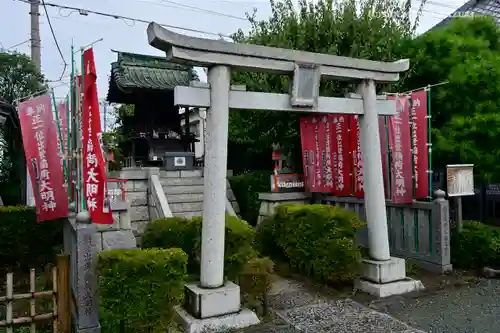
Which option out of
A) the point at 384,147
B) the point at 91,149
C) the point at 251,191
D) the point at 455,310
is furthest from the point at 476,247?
the point at 91,149

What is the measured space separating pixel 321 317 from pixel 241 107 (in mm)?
3400

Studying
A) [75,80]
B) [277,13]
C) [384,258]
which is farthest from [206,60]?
[277,13]

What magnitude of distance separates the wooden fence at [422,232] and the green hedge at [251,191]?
4657 millimetres

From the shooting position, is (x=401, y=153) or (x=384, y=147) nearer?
(x=401, y=153)

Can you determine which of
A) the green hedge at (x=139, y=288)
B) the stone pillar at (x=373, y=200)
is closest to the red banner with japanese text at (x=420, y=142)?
the stone pillar at (x=373, y=200)

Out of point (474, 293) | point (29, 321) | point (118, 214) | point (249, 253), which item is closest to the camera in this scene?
point (29, 321)

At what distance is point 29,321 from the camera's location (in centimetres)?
486

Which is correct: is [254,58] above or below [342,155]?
above

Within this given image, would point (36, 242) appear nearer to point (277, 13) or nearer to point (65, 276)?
point (65, 276)

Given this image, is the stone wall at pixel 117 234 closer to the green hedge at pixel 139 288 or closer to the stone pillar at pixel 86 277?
the stone pillar at pixel 86 277

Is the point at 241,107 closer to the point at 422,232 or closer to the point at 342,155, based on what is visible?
the point at 342,155

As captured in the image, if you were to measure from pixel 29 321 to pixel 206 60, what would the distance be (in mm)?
4091

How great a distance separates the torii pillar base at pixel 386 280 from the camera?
6839 mm

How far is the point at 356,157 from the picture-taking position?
9.16m
